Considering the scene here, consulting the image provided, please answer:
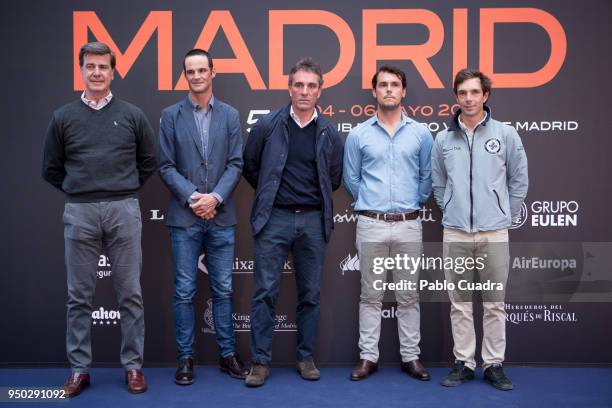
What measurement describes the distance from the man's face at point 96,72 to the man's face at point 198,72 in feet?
1.50

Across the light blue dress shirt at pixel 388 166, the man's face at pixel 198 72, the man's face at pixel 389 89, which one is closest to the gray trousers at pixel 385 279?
the light blue dress shirt at pixel 388 166

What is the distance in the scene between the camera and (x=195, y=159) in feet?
11.3

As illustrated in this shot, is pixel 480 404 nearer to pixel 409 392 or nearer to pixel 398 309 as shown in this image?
pixel 409 392

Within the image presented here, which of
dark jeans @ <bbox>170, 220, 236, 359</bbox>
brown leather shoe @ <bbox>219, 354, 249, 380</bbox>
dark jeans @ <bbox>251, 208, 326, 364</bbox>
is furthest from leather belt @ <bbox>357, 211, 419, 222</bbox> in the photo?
brown leather shoe @ <bbox>219, 354, 249, 380</bbox>

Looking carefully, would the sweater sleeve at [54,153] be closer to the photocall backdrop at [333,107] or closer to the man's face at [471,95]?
the photocall backdrop at [333,107]

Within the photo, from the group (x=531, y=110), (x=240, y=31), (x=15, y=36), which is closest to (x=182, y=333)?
(x=240, y=31)

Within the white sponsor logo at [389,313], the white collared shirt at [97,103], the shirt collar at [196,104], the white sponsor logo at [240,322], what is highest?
the shirt collar at [196,104]

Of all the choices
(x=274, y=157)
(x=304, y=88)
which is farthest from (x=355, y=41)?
(x=274, y=157)

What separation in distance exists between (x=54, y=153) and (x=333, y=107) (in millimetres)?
1768

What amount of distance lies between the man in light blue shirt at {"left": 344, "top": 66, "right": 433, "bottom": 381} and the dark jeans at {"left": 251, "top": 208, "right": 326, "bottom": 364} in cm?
31

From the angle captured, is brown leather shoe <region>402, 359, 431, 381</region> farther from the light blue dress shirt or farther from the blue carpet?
the light blue dress shirt

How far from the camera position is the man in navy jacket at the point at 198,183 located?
134 inches

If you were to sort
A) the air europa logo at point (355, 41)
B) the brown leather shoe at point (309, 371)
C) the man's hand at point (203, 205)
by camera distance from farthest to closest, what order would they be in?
the air europa logo at point (355, 41)
the brown leather shoe at point (309, 371)
the man's hand at point (203, 205)

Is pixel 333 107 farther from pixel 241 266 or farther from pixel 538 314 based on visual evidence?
pixel 538 314
